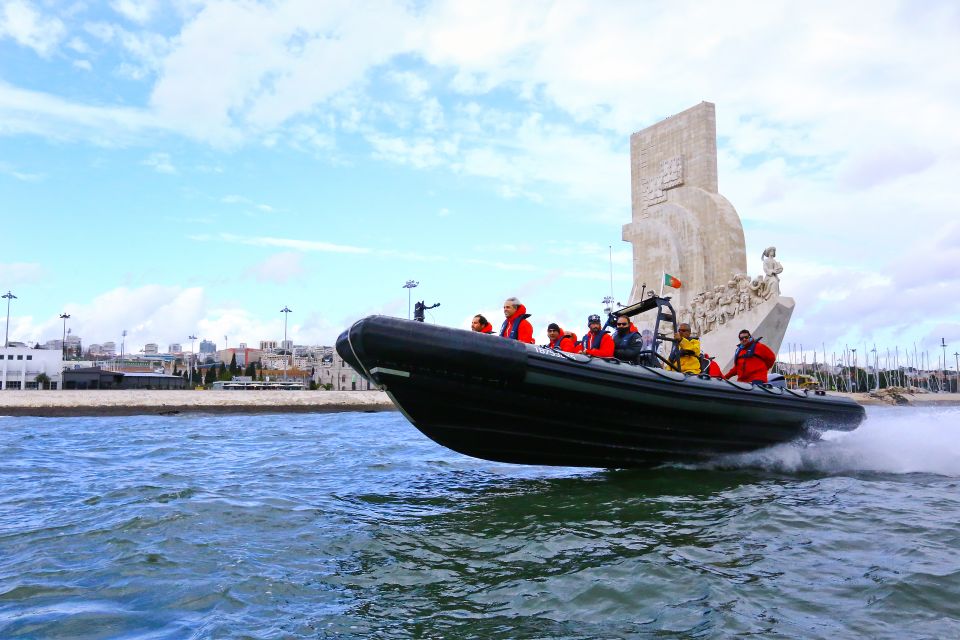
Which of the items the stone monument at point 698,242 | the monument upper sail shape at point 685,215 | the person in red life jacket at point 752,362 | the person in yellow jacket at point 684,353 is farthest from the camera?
the monument upper sail shape at point 685,215

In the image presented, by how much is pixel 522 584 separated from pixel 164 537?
2.52 m

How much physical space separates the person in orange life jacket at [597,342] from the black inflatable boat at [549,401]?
49 cm

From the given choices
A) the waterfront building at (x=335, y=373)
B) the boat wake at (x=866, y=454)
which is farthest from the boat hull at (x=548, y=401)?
the waterfront building at (x=335, y=373)

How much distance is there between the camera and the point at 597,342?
767cm

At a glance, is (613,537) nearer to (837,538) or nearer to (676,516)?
(676,516)

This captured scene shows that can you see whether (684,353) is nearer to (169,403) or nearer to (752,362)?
(752,362)

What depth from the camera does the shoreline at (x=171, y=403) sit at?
2572cm

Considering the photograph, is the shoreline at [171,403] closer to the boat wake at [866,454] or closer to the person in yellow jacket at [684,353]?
the person in yellow jacket at [684,353]

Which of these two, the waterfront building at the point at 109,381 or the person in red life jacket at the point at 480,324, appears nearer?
the person in red life jacket at the point at 480,324

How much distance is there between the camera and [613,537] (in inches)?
192

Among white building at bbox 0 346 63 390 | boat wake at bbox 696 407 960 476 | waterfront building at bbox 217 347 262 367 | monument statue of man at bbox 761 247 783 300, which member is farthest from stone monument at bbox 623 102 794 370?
waterfront building at bbox 217 347 262 367

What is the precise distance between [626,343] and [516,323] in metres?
1.33

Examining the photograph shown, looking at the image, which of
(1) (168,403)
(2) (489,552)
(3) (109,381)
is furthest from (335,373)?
(2) (489,552)

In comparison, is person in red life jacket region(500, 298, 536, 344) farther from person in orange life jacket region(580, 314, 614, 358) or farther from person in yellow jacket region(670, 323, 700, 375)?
person in yellow jacket region(670, 323, 700, 375)
